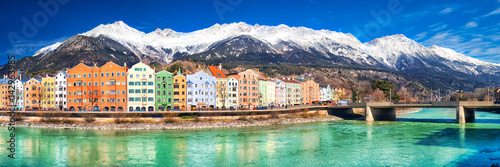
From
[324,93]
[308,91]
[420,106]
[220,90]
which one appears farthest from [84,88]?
[324,93]

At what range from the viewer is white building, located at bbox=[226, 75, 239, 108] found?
4361 inches

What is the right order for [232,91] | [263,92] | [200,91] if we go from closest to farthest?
[200,91], [232,91], [263,92]

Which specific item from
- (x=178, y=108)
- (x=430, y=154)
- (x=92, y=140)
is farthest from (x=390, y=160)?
(x=178, y=108)

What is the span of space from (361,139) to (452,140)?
1363 centimetres

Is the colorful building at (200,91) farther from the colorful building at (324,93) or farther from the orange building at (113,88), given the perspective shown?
the colorful building at (324,93)

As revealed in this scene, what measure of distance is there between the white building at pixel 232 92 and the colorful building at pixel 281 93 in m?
25.5

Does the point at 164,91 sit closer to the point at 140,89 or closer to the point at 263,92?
the point at 140,89

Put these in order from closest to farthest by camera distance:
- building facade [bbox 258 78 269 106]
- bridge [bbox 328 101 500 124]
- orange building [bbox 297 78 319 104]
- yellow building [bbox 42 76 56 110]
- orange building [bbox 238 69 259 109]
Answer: bridge [bbox 328 101 500 124] < yellow building [bbox 42 76 56 110] < orange building [bbox 238 69 259 109] < building facade [bbox 258 78 269 106] < orange building [bbox 297 78 319 104]

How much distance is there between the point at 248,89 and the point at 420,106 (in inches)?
1958

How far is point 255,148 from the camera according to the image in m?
50.9

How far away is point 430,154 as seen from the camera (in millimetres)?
45719

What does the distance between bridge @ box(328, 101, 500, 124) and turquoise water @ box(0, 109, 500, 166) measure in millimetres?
17580

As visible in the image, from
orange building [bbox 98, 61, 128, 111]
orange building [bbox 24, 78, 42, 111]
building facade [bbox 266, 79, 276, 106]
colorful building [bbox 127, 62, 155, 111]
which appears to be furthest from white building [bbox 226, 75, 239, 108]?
orange building [bbox 24, 78, 42, 111]

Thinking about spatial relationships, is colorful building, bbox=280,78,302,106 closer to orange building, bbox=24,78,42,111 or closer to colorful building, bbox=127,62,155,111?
colorful building, bbox=127,62,155,111
